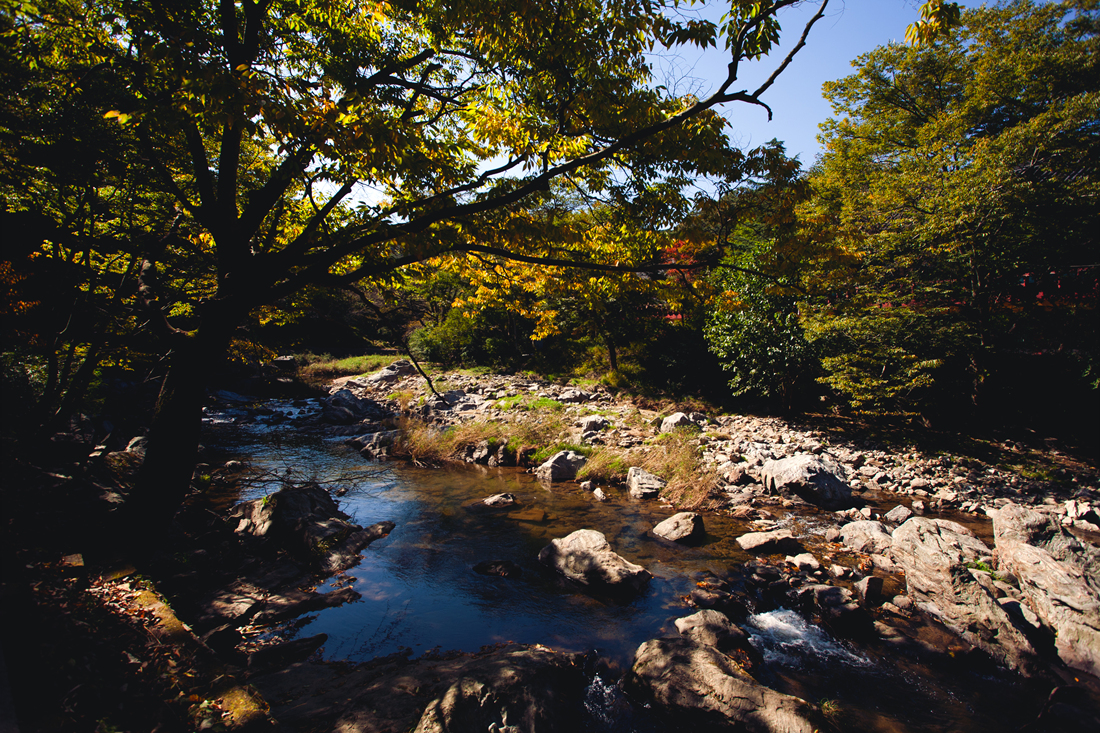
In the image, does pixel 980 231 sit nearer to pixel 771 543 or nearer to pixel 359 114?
pixel 771 543

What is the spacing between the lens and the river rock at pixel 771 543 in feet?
22.2

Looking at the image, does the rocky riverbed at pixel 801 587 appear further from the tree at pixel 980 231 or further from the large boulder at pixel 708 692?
the tree at pixel 980 231

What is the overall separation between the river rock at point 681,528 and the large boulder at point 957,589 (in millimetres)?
2626

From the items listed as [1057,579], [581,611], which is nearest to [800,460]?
[1057,579]

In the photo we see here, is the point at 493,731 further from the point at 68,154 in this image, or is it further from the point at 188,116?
the point at 68,154

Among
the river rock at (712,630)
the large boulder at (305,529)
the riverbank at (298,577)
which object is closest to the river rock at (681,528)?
the riverbank at (298,577)

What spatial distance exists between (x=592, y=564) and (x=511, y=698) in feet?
8.72

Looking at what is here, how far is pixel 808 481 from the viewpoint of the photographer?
8.73 metres

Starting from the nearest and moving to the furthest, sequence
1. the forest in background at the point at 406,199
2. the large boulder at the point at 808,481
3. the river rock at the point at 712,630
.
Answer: the forest in background at the point at 406,199, the river rock at the point at 712,630, the large boulder at the point at 808,481

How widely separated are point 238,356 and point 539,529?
5842 millimetres

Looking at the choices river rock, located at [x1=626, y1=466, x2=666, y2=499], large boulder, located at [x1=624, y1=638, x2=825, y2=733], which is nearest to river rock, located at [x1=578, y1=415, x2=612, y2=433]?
river rock, located at [x1=626, y1=466, x2=666, y2=499]

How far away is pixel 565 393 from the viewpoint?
17.9m

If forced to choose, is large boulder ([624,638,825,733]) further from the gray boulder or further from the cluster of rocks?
the gray boulder

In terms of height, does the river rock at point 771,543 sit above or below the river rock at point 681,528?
below
